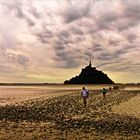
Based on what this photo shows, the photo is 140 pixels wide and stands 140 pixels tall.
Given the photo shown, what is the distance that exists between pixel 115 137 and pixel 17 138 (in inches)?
194

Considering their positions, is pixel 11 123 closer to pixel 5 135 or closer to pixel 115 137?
pixel 5 135

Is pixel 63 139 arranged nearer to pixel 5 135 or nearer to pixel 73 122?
pixel 5 135

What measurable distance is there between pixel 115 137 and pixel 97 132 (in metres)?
1.79

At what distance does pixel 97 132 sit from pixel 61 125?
3.71 m

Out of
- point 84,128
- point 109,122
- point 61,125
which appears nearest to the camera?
point 84,128

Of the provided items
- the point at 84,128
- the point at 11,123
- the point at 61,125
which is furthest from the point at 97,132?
the point at 11,123

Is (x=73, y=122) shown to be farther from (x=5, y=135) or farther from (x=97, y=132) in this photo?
(x=5, y=135)

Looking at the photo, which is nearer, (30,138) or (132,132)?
(30,138)

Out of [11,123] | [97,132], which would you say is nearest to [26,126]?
[11,123]

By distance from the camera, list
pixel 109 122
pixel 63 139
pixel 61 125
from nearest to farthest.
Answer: pixel 63 139
pixel 61 125
pixel 109 122

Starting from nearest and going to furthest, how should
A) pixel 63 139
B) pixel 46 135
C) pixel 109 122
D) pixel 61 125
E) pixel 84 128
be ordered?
pixel 63 139 → pixel 46 135 → pixel 84 128 → pixel 61 125 → pixel 109 122

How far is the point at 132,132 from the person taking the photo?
2089 centimetres

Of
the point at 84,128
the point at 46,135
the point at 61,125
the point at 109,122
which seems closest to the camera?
the point at 46,135

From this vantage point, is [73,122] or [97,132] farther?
[73,122]
